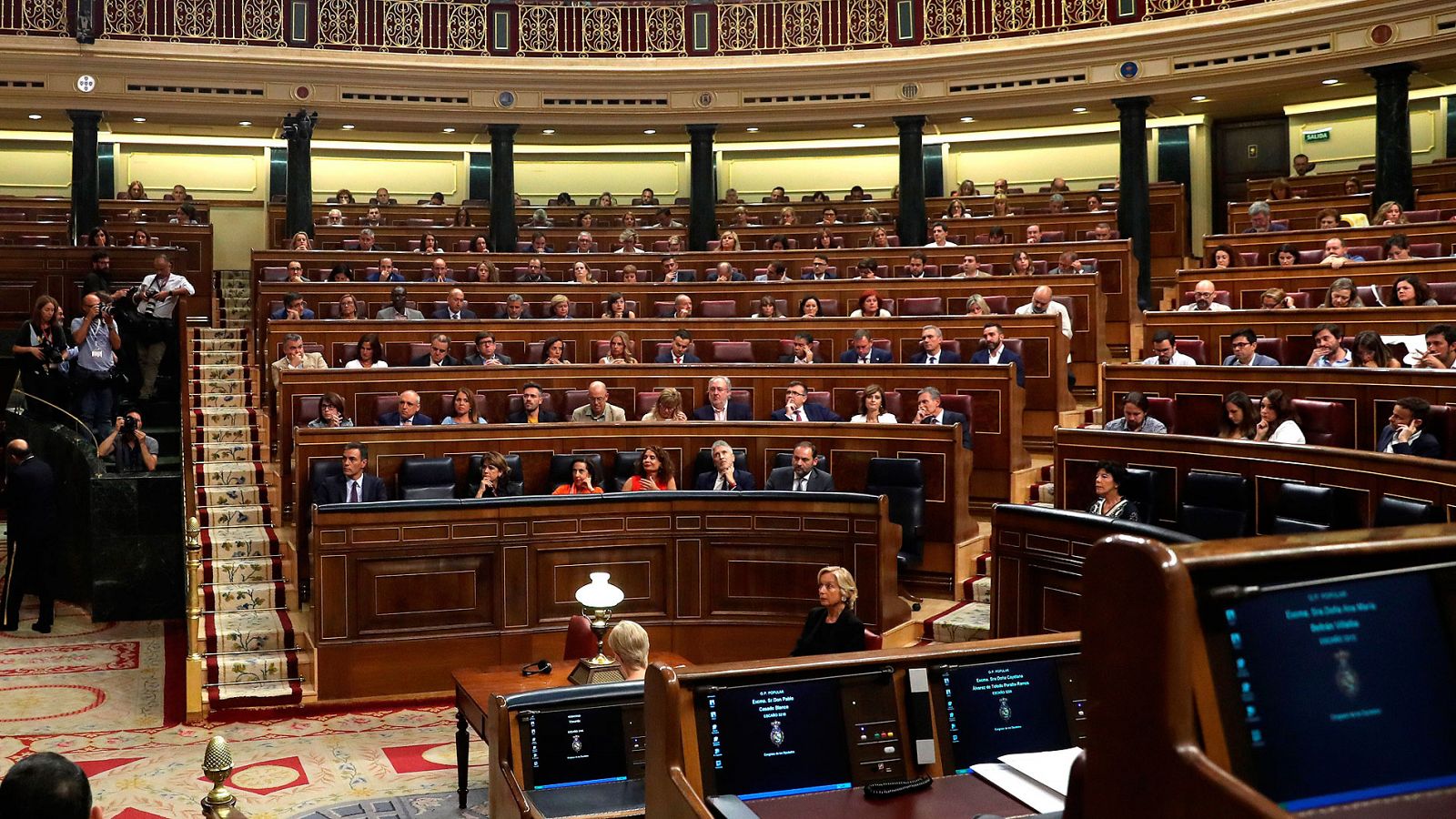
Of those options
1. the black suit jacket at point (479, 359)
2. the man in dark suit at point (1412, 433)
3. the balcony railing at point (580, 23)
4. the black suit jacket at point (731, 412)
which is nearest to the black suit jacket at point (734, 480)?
the black suit jacket at point (731, 412)

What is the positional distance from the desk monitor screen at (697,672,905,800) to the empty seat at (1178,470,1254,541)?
11.5 ft

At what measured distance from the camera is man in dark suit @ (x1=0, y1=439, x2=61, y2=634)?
286 inches

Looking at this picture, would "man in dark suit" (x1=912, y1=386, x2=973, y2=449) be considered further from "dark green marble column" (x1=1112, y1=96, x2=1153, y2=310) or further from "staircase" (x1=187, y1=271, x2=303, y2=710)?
"dark green marble column" (x1=1112, y1=96, x2=1153, y2=310)

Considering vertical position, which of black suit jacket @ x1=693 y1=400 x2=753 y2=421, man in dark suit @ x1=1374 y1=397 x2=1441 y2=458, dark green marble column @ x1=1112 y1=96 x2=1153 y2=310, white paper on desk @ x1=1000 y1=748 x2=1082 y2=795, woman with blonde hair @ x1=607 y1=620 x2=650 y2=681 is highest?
dark green marble column @ x1=1112 y1=96 x2=1153 y2=310

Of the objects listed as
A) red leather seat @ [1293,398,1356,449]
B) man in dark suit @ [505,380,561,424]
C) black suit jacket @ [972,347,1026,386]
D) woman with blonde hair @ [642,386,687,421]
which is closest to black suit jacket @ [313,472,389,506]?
man in dark suit @ [505,380,561,424]

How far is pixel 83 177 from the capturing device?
508 inches

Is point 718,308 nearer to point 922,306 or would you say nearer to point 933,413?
point 922,306

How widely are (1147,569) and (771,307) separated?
8356 mm

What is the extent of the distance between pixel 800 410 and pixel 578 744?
13.2 ft

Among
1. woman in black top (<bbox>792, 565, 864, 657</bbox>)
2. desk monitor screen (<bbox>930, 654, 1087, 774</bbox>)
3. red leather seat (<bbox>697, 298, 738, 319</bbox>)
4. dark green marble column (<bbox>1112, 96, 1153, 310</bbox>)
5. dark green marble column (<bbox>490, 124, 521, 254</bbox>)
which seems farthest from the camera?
dark green marble column (<bbox>490, 124, 521, 254</bbox>)

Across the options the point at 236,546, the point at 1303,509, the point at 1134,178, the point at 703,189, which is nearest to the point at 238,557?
the point at 236,546

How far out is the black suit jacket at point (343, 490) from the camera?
654 centimetres

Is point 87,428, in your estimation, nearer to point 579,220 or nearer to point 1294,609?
point 579,220

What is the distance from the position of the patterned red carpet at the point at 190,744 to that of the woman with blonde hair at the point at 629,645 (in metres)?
0.94
